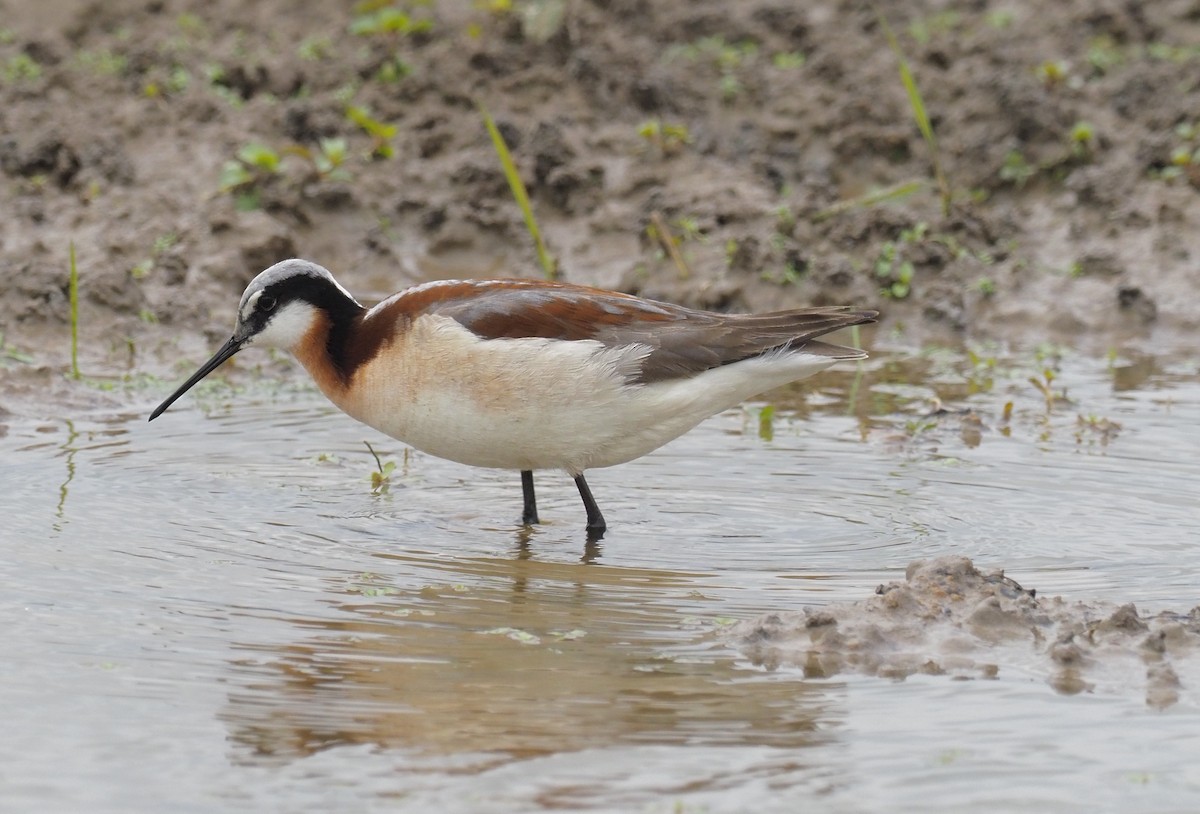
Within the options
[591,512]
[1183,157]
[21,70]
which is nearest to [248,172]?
[21,70]

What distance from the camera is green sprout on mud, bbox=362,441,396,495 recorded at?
25.1ft

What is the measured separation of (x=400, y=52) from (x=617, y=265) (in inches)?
114

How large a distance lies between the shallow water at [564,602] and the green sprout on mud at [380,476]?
0.18 feet

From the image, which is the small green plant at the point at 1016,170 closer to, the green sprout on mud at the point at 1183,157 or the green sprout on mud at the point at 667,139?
the green sprout on mud at the point at 1183,157

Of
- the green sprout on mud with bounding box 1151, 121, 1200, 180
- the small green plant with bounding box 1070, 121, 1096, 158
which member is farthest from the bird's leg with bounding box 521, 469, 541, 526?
the green sprout on mud with bounding box 1151, 121, 1200, 180

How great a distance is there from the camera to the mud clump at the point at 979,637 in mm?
5324

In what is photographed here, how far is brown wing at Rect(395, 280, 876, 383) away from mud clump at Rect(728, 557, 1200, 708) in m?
1.48

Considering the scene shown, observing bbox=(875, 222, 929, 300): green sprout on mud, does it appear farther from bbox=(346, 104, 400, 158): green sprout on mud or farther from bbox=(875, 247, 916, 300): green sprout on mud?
bbox=(346, 104, 400, 158): green sprout on mud

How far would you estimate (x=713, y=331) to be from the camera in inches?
279

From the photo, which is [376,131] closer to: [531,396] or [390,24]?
[390,24]

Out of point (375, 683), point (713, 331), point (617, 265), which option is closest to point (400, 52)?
point (617, 265)

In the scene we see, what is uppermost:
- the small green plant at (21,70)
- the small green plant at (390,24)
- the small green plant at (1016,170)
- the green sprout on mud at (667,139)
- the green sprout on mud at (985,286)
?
the small green plant at (390,24)

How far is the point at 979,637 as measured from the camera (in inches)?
219

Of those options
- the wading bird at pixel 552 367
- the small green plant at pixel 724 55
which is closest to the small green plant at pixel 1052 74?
the small green plant at pixel 724 55
